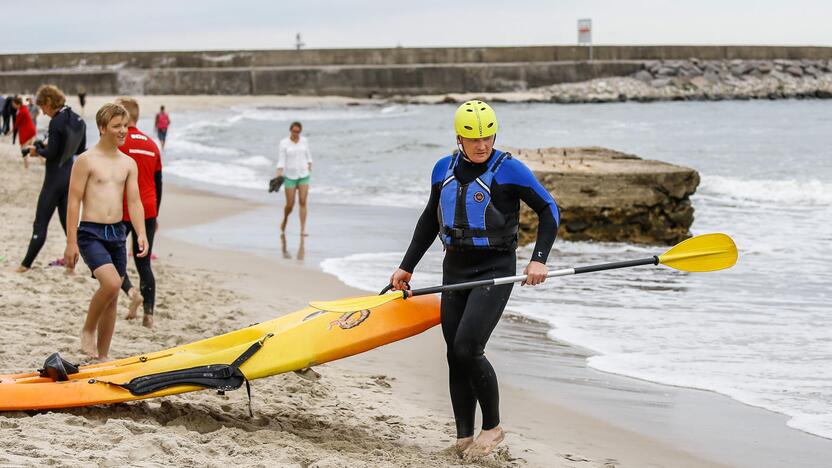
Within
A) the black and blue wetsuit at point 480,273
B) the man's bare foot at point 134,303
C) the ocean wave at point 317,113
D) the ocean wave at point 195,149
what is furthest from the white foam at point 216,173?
the ocean wave at point 317,113

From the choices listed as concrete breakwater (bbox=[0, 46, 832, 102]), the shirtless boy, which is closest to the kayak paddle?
the shirtless boy

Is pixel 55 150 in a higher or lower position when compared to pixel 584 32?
lower

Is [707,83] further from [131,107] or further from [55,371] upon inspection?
[55,371]

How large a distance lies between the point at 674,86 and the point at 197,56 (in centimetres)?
2635

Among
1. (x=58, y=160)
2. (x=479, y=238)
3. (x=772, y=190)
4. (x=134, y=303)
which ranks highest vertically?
(x=58, y=160)

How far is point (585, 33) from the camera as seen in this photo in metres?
59.6

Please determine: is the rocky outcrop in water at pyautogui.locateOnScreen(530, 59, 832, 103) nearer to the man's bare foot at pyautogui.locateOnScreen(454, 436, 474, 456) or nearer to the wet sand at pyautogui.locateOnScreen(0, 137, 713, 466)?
the wet sand at pyautogui.locateOnScreen(0, 137, 713, 466)

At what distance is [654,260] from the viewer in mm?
4664

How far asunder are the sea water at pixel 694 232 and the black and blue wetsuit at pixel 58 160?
8.57 feet

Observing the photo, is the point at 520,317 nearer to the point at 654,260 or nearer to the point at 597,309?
the point at 597,309

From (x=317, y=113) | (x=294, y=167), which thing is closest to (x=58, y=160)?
(x=294, y=167)

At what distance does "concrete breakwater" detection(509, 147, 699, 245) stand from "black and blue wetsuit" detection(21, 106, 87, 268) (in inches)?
195

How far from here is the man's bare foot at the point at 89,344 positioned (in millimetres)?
5516

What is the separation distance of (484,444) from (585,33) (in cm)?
5727
